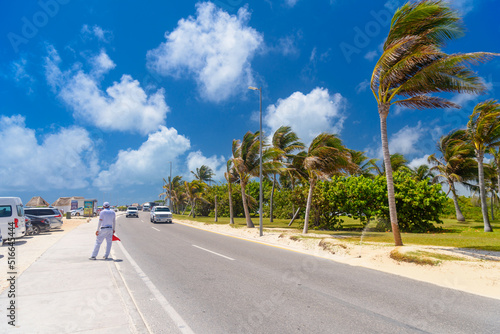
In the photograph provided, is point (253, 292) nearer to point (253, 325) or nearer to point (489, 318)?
point (253, 325)

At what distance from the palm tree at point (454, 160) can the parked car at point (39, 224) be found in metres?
34.5

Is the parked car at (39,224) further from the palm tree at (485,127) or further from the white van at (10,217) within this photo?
the palm tree at (485,127)

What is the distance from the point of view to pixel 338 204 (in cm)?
2281

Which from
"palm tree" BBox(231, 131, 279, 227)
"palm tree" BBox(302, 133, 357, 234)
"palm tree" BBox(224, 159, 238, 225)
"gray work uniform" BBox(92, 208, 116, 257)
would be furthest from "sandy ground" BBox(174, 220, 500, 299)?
"palm tree" BBox(224, 159, 238, 225)

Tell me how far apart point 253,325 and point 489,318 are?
373 cm

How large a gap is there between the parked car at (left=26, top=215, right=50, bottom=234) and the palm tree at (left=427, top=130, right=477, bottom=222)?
113 ft

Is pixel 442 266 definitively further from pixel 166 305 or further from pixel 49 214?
pixel 49 214

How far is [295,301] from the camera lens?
5457 mm

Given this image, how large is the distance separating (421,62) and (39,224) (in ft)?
77.5

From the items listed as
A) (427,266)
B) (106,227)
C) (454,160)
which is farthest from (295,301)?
(454,160)

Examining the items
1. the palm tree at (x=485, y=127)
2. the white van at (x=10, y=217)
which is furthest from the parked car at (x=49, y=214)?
the palm tree at (x=485, y=127)

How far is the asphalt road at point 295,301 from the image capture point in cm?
435

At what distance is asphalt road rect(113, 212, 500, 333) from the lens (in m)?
4.35

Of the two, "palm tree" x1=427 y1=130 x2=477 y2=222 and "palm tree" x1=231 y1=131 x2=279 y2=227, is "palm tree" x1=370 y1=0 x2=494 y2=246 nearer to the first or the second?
"palm tree" x1=231 y1=131 x2=279 y2=227
